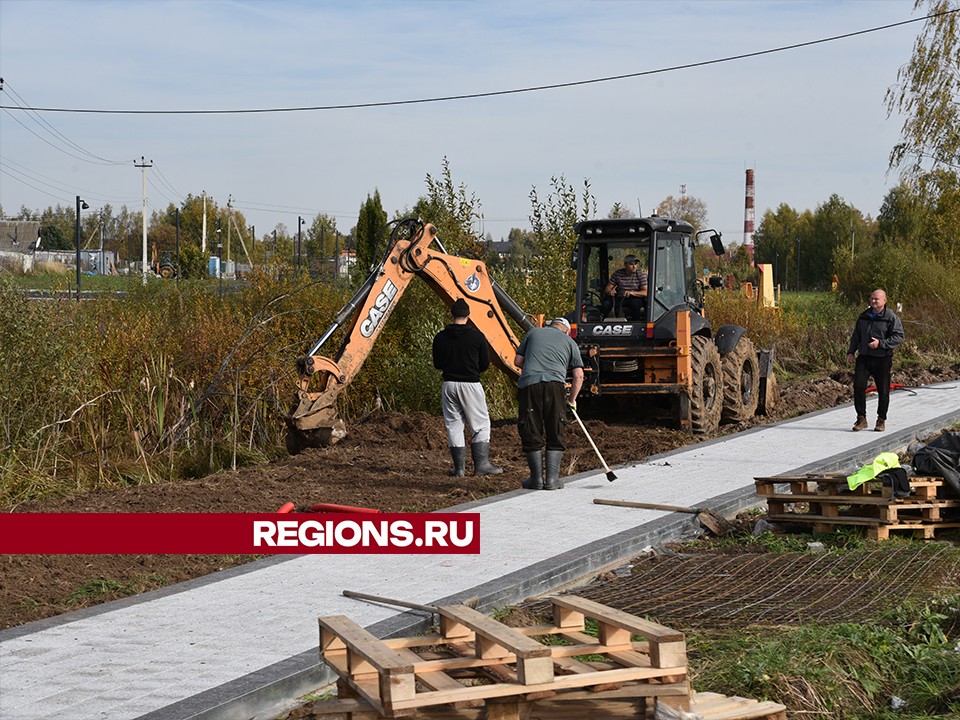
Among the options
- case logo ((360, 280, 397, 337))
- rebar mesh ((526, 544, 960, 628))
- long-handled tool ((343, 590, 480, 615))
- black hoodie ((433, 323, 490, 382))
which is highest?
case logo ((360, 280, 397, 337))

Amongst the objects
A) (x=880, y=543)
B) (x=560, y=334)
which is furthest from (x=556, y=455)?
(x=880, y=543)

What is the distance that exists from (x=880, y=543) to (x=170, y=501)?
620 cm

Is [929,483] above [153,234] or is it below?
below

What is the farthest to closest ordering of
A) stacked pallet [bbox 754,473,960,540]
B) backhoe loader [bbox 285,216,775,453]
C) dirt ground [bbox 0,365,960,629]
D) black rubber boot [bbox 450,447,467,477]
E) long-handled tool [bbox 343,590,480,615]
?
backhoe loader [bbox 285,216,775,453]
black rubber boot [bbox 450,447,467,477]
stacked pallet [bbox 754,473,960,540]
dirt ground [bbox 0,365,960,629]
long-handled tool [bbox 343,590,480,615]

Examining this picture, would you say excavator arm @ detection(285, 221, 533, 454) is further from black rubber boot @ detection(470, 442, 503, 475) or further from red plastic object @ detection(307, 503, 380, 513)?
red plastic object @ detection(307, 503, 380, 513)

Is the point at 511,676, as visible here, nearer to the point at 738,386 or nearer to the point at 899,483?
the point at 899,483

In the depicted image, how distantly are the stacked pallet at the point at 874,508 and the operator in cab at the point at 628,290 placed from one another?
657cm

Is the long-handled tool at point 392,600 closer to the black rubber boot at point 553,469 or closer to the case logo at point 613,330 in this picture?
the black rubber boot at point 553,469

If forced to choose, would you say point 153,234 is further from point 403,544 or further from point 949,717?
point 949,717

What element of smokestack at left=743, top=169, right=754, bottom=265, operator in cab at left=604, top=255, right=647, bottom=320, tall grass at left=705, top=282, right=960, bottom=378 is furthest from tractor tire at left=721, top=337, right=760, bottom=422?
smokestack at left=743, top=169, right=754, bottom=265

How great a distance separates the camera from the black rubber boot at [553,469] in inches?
480

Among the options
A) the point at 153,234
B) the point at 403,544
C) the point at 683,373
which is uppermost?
the point at 153,234

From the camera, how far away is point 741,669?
602 centimetres

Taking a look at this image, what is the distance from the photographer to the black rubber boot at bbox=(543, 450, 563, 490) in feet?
40.0
